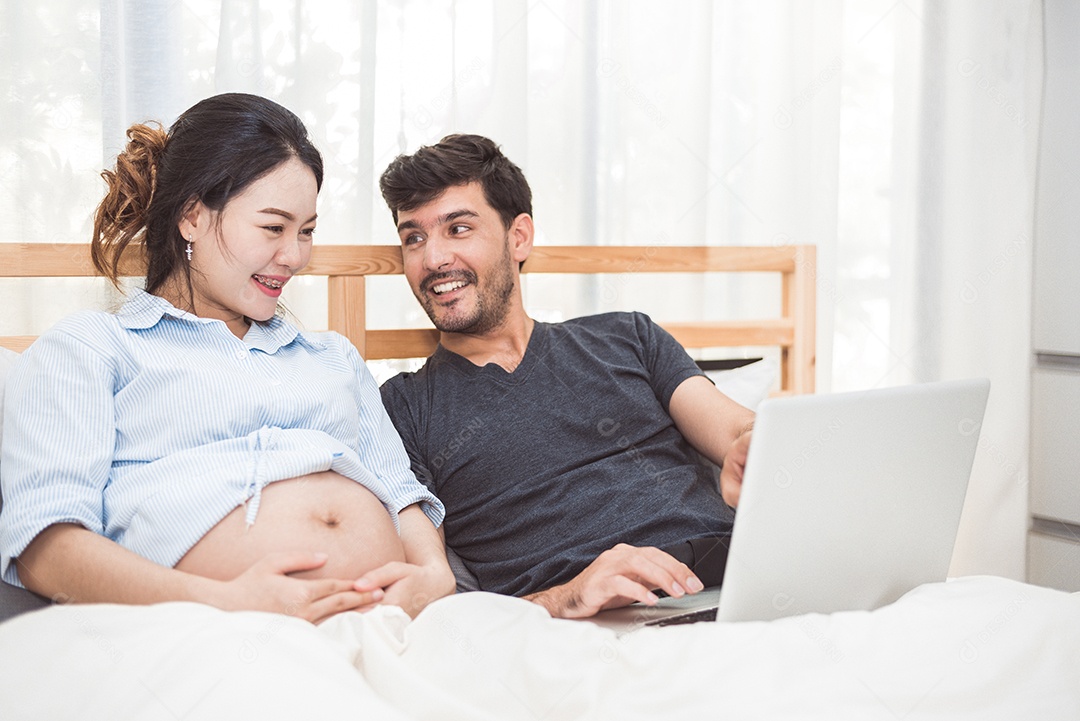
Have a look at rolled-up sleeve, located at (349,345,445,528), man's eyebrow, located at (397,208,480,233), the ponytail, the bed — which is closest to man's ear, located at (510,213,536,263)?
man's eyebrow, located at (397,208,480,233)

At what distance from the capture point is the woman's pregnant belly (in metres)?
1.07

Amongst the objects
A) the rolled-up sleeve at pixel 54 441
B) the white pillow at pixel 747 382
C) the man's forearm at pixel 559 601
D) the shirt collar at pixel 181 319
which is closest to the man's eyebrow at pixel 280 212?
the shirt collar at pixel 181 319

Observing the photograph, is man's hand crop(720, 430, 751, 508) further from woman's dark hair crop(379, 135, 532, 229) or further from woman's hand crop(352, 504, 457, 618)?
woman's dark hair crop(379, 135, 532, 229)

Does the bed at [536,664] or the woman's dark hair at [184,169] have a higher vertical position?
the woman's dark hair at [184,169]

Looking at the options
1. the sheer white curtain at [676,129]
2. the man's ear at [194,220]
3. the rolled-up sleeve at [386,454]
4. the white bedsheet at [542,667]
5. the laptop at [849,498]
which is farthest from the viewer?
the sheer white curtain at [676,129]

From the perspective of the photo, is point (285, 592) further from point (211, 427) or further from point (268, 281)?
point (268, 281)

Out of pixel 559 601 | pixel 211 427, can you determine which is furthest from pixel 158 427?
pixel 559 601

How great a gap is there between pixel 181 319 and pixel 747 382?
3.07 ft

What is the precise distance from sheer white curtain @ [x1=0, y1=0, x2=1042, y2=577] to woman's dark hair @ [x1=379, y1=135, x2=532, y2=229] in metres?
0.17

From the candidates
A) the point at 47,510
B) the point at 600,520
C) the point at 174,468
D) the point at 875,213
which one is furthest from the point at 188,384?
the point at 875,213

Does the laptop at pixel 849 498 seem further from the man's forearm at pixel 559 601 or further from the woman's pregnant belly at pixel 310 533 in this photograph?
the woman's pregnant belly at pixel 310 533

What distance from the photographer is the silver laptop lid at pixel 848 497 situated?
90 centimetres

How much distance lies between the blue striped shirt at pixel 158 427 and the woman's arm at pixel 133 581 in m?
0.02

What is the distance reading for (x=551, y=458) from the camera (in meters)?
1.45
